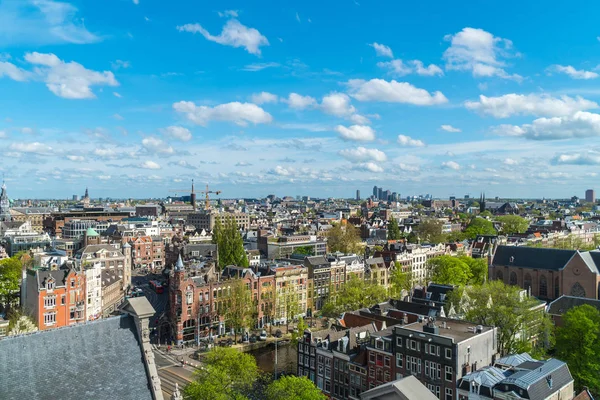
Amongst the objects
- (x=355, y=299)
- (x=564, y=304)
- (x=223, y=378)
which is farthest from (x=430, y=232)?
(x=223, y=378)

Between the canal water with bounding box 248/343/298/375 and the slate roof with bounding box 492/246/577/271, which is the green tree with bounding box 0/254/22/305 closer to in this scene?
the canal water with bounding box 248/343/298/375

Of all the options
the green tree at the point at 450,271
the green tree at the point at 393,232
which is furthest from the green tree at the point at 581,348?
the green tree at the point at 393,232

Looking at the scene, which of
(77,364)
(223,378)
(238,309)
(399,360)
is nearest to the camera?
(77,364)

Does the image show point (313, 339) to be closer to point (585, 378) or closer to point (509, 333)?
point (509, 333)

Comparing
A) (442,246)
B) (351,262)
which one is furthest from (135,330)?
(442,246)

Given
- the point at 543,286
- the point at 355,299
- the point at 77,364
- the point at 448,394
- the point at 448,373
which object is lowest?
the point at 448,394

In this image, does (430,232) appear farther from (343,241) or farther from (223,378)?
(223,378)

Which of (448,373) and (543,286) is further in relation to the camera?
(543,286)

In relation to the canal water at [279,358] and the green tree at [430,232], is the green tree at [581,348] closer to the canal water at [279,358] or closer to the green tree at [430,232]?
the canal water at [279,358]
